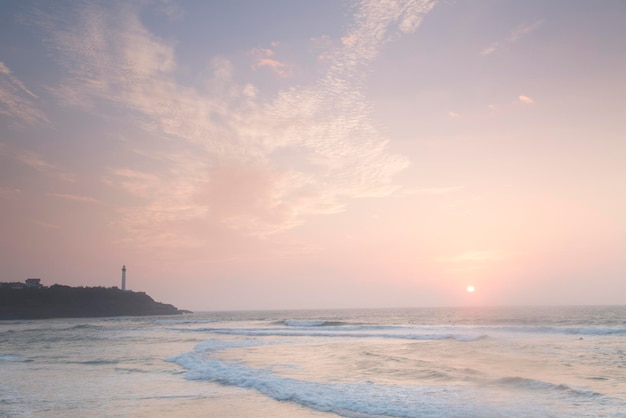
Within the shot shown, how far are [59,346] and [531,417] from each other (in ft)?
106

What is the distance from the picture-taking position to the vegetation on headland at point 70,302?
109875 millimetres

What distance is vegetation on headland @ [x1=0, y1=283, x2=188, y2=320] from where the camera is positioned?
110 m

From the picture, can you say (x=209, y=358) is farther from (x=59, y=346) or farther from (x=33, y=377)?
(x=59, y=346)

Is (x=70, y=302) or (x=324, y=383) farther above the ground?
(x=324, y=383)

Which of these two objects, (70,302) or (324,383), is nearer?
(324,383)

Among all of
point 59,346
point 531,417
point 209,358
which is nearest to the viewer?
point 531,417

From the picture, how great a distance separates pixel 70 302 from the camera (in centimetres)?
12131

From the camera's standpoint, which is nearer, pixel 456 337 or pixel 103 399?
pixel 103 399

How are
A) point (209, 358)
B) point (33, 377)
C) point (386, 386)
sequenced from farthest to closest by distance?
point (209, 358), point (33, 377), point (386, 386)

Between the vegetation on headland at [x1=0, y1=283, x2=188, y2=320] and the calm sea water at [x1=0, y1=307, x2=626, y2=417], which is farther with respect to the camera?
the vegetation on headland at [x1=0, y1=283, x2=188, y2=320]

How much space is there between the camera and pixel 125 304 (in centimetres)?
13350

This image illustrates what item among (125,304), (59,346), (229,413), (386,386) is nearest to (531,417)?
(386,386)

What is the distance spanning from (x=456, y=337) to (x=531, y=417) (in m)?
26.8

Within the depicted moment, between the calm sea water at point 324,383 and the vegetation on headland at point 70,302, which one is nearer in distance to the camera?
the calm sea water at point 324,383
